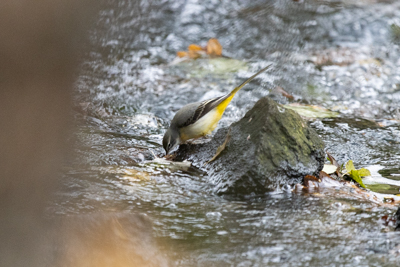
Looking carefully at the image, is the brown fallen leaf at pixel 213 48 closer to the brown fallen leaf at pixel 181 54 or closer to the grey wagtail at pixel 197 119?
the brown fallen leaf at pixel 181 54

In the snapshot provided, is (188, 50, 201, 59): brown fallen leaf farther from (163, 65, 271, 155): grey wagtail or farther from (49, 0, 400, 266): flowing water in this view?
(163, 65, 271, 155): grey wagtail

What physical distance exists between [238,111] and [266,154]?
3197 mm

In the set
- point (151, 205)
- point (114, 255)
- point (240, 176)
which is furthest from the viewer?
point (240, 176)

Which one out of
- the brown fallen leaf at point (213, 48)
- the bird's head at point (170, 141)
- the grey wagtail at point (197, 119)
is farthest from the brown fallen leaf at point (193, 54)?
the bird's head at point (170, 141)

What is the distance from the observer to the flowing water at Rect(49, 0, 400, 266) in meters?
3.02

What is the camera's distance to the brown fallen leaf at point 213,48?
9516mm

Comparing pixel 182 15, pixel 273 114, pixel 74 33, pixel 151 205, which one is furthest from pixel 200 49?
pixel 74 33

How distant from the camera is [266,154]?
402cm

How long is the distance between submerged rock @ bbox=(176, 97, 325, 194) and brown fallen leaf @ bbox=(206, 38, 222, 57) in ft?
17.1

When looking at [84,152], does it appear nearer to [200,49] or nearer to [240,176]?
[240,176]

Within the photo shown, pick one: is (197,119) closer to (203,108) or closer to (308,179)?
(203,108)

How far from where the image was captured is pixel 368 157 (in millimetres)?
5113

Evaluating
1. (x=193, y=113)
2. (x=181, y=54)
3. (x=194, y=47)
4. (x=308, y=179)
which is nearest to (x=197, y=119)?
(x=193, y=113)

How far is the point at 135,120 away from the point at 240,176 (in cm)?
303
